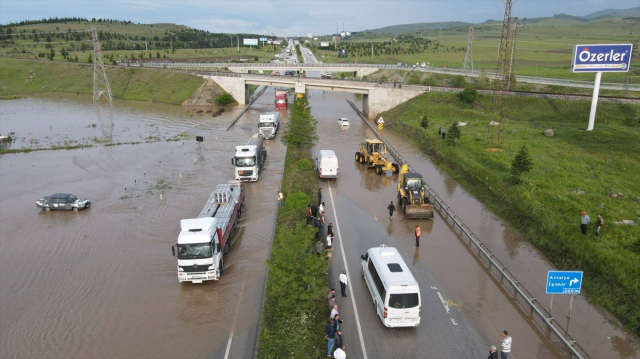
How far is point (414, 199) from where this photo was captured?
92.0 ft

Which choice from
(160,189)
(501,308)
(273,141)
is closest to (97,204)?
(160,189)

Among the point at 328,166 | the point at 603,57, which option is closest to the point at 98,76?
the point at 328,166

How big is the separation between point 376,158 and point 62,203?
2421cm

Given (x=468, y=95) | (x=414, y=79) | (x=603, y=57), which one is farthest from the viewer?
(x=414, y=79)

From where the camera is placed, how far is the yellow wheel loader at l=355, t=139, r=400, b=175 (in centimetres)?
3706

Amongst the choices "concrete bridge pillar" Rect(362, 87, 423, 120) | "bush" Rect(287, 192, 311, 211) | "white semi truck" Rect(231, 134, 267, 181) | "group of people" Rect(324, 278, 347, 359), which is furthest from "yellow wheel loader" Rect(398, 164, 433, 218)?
"concrete bridge pillar" Rect(362, 87, 423, 120)

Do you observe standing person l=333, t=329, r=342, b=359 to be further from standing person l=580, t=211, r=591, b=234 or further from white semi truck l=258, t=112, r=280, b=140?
white semi truck l=258, t=112, r=280, b=140

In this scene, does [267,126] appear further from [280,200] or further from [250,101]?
[250,101]

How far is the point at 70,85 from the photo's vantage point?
96812mm

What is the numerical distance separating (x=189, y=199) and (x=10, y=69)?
97363mm

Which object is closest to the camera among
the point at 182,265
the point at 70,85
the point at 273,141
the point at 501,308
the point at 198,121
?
the point at 501,308

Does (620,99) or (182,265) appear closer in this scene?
(182,265)

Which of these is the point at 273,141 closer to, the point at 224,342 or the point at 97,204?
the point at 97,204

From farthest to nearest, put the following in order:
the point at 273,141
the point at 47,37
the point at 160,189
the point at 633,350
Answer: the point at 47,37 → the point at 273,141 → the point at 160,189 → the point at 633,350
